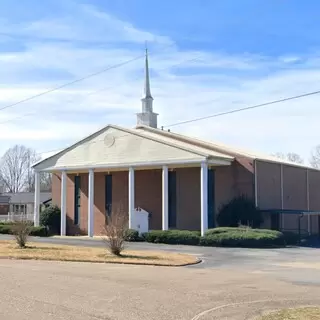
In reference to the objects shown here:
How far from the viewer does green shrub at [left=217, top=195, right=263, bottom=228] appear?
120 feet

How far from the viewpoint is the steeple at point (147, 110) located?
155 ft

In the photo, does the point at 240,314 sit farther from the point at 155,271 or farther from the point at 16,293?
the point at 155,271

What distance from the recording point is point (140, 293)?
12.7 metres

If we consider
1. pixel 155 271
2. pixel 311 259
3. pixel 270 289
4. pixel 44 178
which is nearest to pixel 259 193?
pixel 311 259

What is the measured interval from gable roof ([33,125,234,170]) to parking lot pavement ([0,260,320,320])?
727 inches

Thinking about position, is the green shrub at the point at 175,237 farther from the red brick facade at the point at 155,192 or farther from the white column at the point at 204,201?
the red brick facade at the point at 155,192

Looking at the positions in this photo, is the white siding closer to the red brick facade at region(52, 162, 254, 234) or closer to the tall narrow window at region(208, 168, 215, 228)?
the red brick facade at region(52, 162, 254, 234)

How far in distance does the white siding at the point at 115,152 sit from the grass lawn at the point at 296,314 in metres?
25.3

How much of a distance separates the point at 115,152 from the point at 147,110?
8.27 meters

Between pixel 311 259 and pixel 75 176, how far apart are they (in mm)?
26752

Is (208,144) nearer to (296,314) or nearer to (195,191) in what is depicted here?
Result: (195,191)

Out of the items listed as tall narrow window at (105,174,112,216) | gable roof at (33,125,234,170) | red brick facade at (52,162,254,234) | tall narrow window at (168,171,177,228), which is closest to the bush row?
gable roof at (33,125,234,170)

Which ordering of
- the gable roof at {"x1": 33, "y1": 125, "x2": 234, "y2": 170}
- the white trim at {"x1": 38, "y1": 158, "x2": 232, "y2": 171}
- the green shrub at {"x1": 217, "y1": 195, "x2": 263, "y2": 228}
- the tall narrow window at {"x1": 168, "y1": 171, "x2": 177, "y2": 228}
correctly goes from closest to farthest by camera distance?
the white trim at {"x1": 38, "y1": 158, "x2": 232, "y2": 171}, the green shrub at {"x1": 217, "y1": 195, "x2": 263, "y2": 228}, the gable roof at {"x1": 33, "y1": 125, "x2": 234, "y2": 170}, the tall narrow window at {"x1": 168, "y1": 171, "x2": 177, "y2": 228}

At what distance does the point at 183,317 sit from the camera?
32.1 ft
